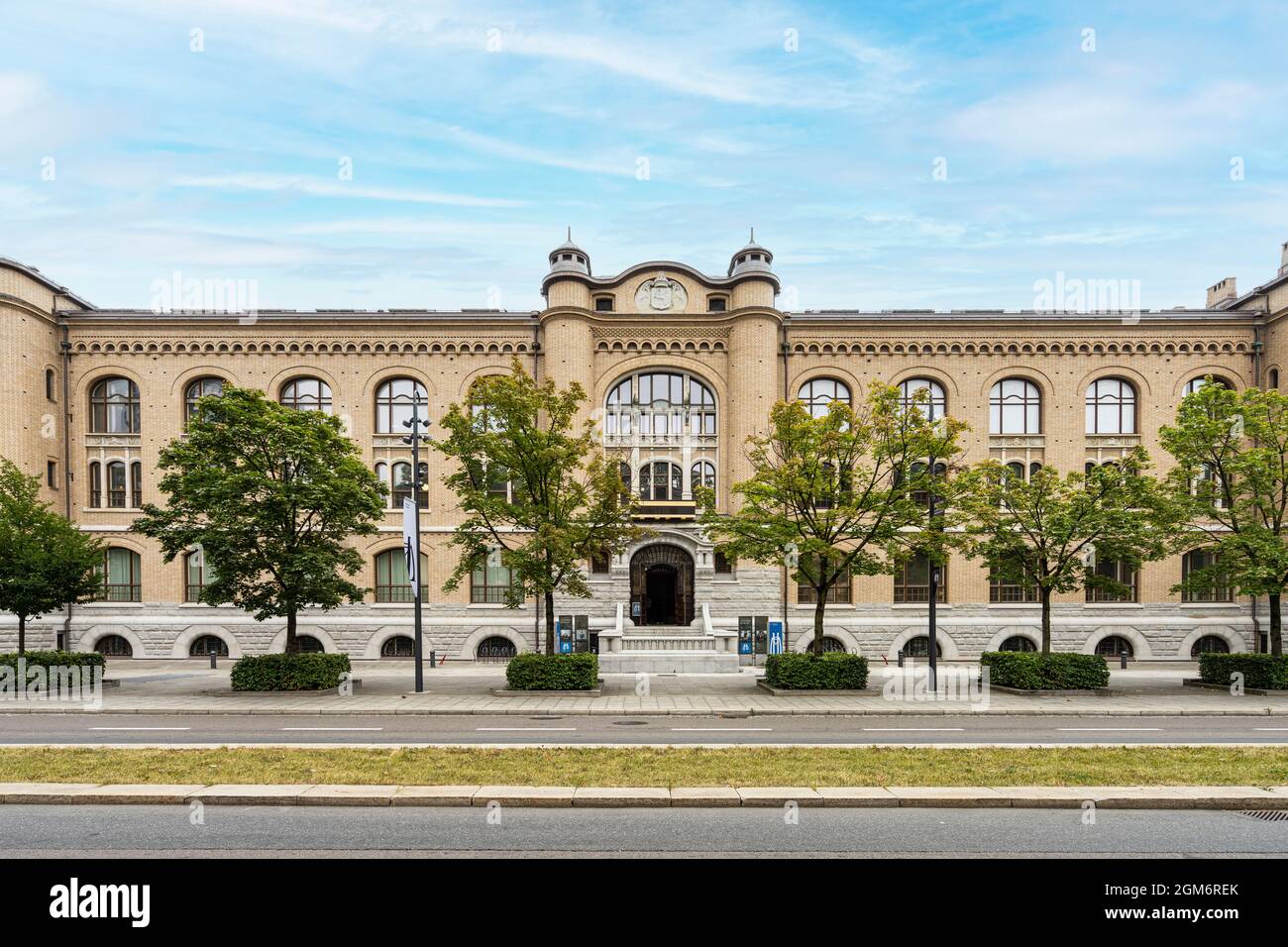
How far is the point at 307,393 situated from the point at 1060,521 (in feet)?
96.4

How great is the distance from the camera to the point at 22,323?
28.3 m

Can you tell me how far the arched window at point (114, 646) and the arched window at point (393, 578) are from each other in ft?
34.9

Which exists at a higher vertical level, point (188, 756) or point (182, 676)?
point (188, 756)

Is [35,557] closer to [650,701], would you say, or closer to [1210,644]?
[650,701]

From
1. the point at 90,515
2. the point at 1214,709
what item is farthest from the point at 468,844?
the point at 90,515

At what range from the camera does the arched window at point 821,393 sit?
3072 cm

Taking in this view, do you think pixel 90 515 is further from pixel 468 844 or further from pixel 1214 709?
pixel 1214 709

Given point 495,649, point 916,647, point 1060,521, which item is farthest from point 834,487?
point 495,649

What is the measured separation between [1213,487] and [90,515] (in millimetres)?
42582

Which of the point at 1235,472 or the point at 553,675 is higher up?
the point at 1235,472

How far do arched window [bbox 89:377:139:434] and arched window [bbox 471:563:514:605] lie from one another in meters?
16.2

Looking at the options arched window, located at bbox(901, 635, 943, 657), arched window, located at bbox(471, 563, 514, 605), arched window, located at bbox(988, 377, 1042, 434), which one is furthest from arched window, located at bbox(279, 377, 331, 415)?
arched window, located at bbox(988, 377, 1042, 434)

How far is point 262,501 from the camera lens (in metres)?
21.2

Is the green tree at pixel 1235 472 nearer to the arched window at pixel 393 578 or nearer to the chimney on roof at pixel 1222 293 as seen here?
the chimney on roof at pixel 1222 293
